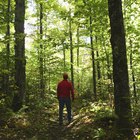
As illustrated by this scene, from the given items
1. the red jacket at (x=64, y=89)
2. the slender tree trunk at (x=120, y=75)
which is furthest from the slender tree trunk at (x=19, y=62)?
the slender tree trunk at (x=120, y=75)

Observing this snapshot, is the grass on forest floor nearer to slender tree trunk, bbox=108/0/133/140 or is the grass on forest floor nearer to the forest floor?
the forest floor

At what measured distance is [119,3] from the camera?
789cm

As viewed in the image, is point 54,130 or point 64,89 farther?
point 64,89

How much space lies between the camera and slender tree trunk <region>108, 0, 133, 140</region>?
7719 mm

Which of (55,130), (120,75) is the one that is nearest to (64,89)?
(55,130)

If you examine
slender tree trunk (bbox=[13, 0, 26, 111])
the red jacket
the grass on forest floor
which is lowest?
the grass on forest floor

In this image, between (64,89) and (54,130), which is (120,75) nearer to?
(54,130)

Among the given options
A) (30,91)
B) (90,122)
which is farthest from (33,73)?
(90,122)

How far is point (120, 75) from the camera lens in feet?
25.3

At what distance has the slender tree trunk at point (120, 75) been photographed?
7719mm

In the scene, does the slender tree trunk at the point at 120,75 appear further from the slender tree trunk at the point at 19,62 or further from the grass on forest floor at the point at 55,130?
the slender tree trunk at the point at 19,62

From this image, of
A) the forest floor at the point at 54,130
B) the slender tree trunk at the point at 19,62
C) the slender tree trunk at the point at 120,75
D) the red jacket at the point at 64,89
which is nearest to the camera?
the slender tree trunk at the point at 120,75

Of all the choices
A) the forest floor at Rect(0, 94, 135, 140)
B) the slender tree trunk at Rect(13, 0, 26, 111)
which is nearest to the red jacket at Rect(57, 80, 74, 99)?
the forest floor at Rect(0, 94, 135, 140)

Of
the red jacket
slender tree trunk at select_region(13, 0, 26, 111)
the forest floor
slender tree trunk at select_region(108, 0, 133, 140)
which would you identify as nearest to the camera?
slender tree trunk at select_region(108, 0, 133, 140)
